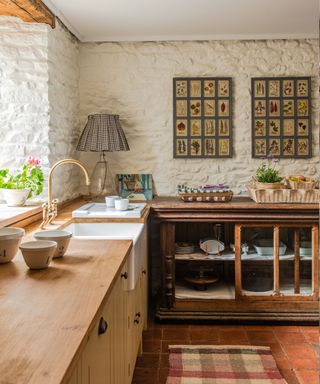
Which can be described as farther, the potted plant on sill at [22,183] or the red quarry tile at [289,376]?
the potted plant on sill at [22,183]

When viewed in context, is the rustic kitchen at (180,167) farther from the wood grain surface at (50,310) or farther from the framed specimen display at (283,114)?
the wood grain surface at (50,310)

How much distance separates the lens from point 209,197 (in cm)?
423

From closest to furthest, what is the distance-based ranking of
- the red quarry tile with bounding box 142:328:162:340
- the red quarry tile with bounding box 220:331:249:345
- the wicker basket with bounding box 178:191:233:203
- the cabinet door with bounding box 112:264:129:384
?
the cabinet door with bounding box 112:264:129:384 < the red quarry tile with bounding box 220:331:249:345 < the red quarry tile with bounding box 142:328:162:340 < the wicker basket with bounding box 178:191:233:203

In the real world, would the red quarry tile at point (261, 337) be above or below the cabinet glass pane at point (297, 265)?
below

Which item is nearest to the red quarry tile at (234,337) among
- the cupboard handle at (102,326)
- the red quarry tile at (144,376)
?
the red quarry tile at (144,376)

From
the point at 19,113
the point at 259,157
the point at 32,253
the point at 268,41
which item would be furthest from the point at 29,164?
the point at 268,41

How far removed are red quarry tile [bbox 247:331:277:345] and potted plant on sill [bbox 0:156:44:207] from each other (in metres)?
1.96

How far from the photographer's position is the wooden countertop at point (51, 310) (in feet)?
3.59

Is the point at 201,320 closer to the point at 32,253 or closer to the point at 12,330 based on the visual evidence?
the point at 32,253

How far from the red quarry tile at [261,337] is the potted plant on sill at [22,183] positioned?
1960 mm

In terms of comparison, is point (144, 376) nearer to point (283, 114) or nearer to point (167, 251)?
point (167, 251)

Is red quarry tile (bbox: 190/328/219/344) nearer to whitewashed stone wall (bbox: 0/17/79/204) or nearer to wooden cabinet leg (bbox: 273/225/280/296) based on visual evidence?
wooden cabinet leg (bbox: 273/225/280/296)

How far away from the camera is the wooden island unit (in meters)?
4.02

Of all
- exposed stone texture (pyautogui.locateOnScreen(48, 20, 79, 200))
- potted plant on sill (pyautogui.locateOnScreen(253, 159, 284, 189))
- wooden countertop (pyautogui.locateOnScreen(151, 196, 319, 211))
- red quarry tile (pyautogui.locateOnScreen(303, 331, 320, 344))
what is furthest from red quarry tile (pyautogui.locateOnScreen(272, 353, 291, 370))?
exposed stone texture (pyautogui.locateOnScreen(48, 20, 79, 200))
